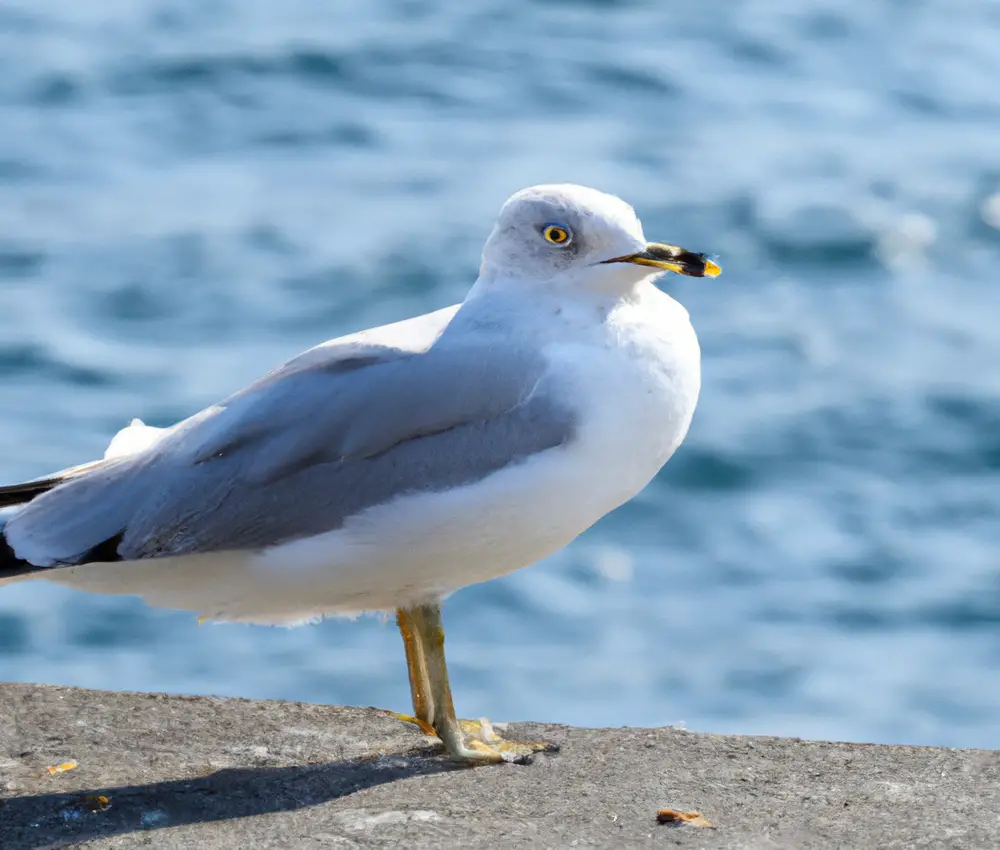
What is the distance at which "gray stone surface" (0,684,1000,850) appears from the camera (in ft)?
13.3

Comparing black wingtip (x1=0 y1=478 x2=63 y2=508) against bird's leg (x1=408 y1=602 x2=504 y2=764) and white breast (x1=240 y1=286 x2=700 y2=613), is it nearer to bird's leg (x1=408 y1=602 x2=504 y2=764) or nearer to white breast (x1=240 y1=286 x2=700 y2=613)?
white breast (x1=240 y1=286 x2=700 y2=613)

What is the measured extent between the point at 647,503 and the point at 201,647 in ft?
9.10

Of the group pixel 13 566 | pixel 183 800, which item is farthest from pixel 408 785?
pixel 13 566

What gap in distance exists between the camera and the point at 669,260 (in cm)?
437

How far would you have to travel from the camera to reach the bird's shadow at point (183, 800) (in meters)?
4.11

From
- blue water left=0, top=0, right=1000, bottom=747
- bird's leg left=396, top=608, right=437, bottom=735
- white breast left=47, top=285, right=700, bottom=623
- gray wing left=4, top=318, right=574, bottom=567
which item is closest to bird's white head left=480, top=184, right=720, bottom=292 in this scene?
white breast left=47, top=285, right=700, bottom=623

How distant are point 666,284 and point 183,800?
8.71m

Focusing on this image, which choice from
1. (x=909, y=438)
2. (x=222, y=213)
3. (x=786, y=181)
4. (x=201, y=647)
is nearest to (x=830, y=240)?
(x=786, y=181)

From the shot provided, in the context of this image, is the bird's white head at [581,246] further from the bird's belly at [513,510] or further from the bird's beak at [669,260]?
the bird's belly at [513,510]

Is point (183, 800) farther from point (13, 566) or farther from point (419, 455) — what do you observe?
point (419, 455)

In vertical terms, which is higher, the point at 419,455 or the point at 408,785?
the point at 419,455

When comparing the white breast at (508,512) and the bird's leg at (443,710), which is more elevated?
the white breast at (508,512)

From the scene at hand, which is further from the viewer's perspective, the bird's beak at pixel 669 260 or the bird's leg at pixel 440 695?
the bird's leg at pixel 440 695

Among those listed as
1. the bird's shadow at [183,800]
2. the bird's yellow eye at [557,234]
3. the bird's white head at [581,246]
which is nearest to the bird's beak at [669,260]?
the bird's white head at [581,246]
